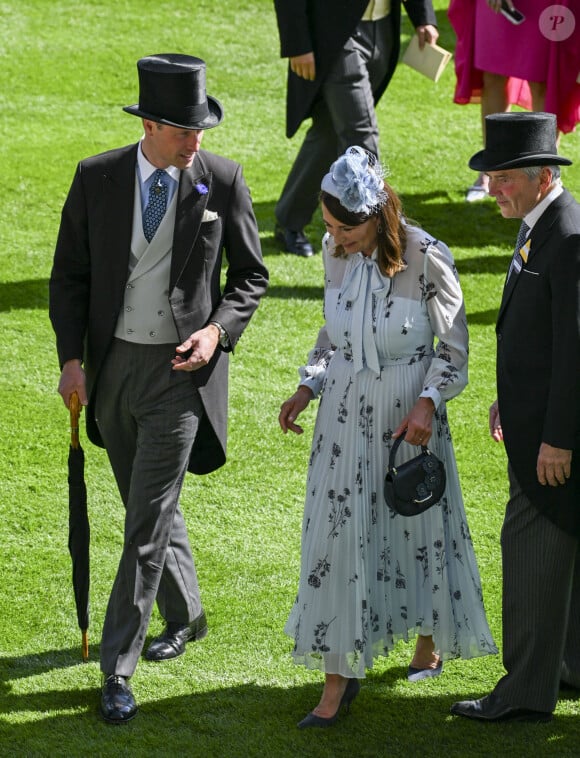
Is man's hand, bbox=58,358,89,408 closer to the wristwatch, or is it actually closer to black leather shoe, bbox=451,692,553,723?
the wristwatch

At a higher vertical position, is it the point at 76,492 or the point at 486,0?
the point at 486,0

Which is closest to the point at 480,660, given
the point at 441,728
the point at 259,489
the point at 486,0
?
the point at 441,728

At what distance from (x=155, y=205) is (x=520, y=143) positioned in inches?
48.6

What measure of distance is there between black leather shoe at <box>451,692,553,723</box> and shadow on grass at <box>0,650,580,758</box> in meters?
0.03

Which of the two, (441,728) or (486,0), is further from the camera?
(486,0)

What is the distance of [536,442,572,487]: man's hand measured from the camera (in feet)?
13.5

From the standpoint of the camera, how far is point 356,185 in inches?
167

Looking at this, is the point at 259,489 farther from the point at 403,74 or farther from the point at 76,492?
the point at 403,74

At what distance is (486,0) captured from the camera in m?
8.22

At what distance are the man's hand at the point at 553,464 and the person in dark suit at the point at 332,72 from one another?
3.80 meters

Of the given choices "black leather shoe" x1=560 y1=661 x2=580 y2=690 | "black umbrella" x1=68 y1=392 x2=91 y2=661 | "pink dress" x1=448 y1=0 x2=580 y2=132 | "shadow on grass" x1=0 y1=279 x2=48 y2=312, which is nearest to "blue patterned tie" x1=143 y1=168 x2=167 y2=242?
"black umbrella" x1=68 y1=392 x2=91 y2=661

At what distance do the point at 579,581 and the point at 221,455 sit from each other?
133 cm

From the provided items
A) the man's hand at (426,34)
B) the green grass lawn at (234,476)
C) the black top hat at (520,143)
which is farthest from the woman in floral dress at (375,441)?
the man's hand at (426,34)

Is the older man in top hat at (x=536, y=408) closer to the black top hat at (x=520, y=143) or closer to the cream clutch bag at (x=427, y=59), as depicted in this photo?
the black top hat at (x=520, y=143)
